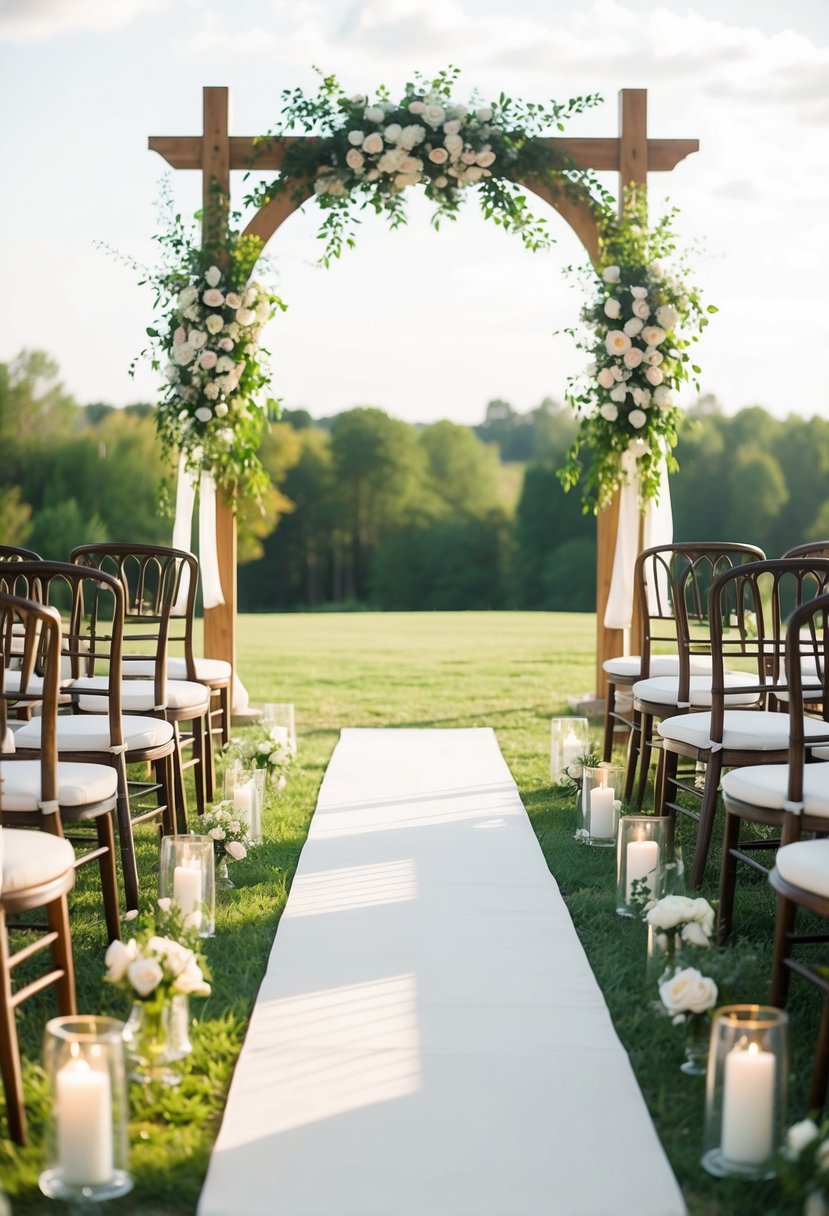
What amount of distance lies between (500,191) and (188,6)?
25.7 ft

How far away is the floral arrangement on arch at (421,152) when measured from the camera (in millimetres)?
6504

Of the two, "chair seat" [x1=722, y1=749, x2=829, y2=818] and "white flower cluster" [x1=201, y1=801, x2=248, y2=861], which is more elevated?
"chair seat" [x1=722, y1=749, x2=829, y2=818]

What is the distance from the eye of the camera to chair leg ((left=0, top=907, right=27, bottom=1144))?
2250 mm

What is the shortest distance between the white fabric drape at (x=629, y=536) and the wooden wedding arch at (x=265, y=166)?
13 centimetres

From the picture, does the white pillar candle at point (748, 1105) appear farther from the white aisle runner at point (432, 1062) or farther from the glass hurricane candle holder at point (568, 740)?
the glass hurricane candle holder at point (568, 740)

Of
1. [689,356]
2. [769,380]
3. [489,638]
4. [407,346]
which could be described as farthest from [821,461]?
[689,356]

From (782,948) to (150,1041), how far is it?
1.29m

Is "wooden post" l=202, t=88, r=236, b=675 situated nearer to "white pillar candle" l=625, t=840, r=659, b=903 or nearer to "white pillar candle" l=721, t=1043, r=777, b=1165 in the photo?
"white pillar candle" l=625, t=840, r=659, b=903

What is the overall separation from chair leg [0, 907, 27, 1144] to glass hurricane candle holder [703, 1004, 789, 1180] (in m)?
1.19

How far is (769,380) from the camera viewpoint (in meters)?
21.5

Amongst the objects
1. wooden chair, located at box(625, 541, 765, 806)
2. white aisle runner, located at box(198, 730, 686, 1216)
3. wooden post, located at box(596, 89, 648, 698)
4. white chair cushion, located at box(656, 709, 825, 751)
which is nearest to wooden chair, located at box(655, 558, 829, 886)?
white chair cushion, located at box(656, 709, 825, 751)

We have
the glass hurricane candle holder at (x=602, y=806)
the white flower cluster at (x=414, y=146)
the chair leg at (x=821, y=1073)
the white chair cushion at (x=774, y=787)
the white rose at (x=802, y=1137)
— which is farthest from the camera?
the white flower cluster at (x=414, y=146)

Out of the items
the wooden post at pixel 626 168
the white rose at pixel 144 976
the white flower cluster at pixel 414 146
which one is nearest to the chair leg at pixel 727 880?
the white rose at pixel 144 976

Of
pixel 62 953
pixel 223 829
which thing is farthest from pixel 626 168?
pixel 62 953
